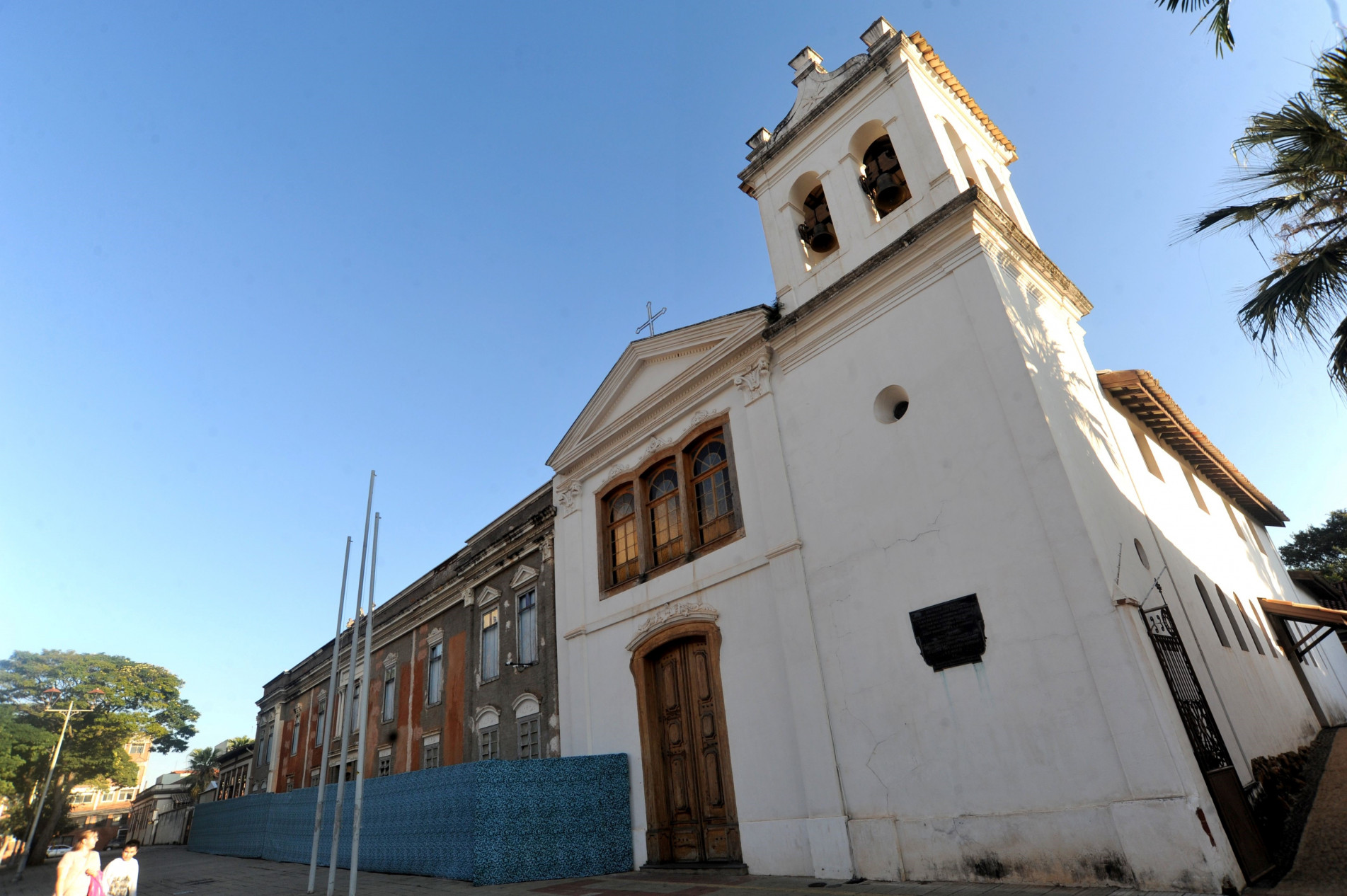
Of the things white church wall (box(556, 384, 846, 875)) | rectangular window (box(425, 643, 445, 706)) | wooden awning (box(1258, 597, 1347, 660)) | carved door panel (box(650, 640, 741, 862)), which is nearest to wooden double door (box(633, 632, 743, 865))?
carved door panel (box(650, 640, 741, 862))

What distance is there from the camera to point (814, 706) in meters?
8.98

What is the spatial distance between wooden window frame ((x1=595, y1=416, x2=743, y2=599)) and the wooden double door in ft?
4.53

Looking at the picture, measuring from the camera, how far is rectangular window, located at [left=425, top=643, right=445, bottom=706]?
17.8 m

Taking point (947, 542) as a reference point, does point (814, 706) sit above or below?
below

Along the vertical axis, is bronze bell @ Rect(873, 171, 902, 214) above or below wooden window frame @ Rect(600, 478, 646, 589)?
above

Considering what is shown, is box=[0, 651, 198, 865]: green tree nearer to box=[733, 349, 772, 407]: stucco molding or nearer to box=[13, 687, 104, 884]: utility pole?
box=[13, 687, 104, 884]: utility pole

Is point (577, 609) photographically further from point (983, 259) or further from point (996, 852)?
point (983, 259)

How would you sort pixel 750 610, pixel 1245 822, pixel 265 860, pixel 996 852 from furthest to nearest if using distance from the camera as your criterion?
pixel 265 860 → pixel 750 610 → pixel 996 852 → pixel 1245 822

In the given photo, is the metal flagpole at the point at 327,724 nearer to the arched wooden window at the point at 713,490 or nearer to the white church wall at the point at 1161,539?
the arched wooden window at the point at 713,490

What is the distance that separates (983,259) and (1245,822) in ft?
21.2

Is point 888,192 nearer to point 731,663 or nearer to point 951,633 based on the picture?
point 951,633

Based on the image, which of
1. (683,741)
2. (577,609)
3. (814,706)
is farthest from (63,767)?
(814,706)

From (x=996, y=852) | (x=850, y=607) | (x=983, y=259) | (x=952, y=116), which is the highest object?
(x=952, y=116)

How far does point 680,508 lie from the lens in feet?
39.8
